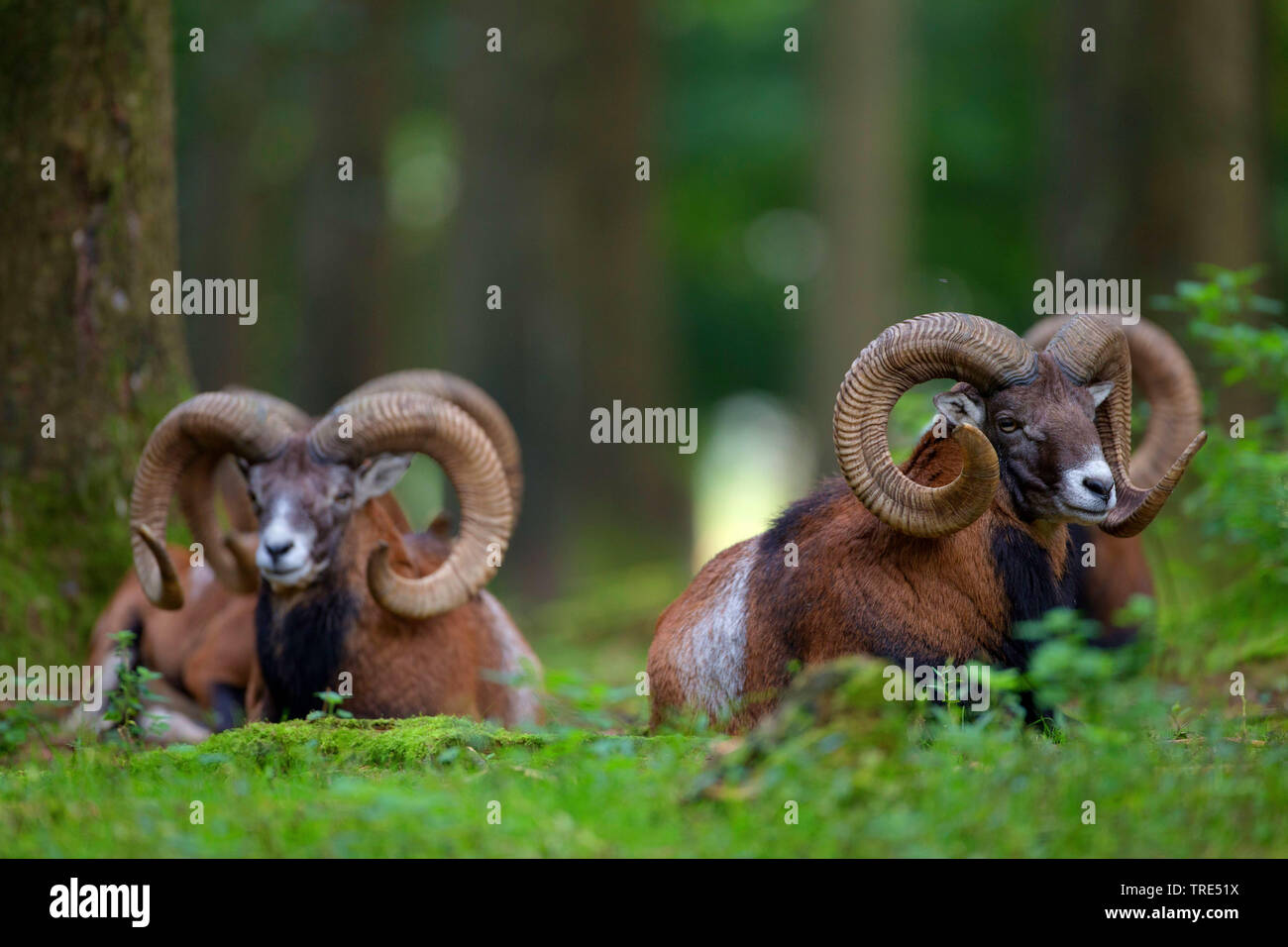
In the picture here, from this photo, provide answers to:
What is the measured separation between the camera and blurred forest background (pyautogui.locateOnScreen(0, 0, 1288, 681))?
35.9 ft

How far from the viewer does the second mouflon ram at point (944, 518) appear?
7793mm

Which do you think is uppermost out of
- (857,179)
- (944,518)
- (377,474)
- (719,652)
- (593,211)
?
(593,211)

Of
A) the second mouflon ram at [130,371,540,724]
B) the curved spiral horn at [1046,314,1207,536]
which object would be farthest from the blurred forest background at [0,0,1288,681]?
the curved spiral horn at [1046,314,1207,536]

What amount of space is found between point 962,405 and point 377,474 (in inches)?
154

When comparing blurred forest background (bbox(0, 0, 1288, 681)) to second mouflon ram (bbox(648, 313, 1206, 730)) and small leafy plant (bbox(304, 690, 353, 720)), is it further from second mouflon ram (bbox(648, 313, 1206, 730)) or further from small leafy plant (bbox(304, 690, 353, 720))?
second mouflon ram (bbox(648, 313, 1206, 730))

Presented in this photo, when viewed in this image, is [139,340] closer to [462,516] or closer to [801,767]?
[462,516]

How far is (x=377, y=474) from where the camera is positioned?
32.8 ft

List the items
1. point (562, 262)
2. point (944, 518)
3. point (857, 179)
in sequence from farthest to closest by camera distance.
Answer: point (562, 262), point (857, 179), point (944, 518)

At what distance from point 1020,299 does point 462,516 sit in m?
24.0

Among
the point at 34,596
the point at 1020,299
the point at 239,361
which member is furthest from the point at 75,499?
the point at 1020,299

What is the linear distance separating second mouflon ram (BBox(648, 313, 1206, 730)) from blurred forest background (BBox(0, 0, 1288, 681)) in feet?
9.97

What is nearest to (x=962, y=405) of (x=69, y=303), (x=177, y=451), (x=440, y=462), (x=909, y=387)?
(x=909, y=387)

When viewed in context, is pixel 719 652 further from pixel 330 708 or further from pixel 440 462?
pixel 440 462

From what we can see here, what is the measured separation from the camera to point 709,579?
8.98 m
